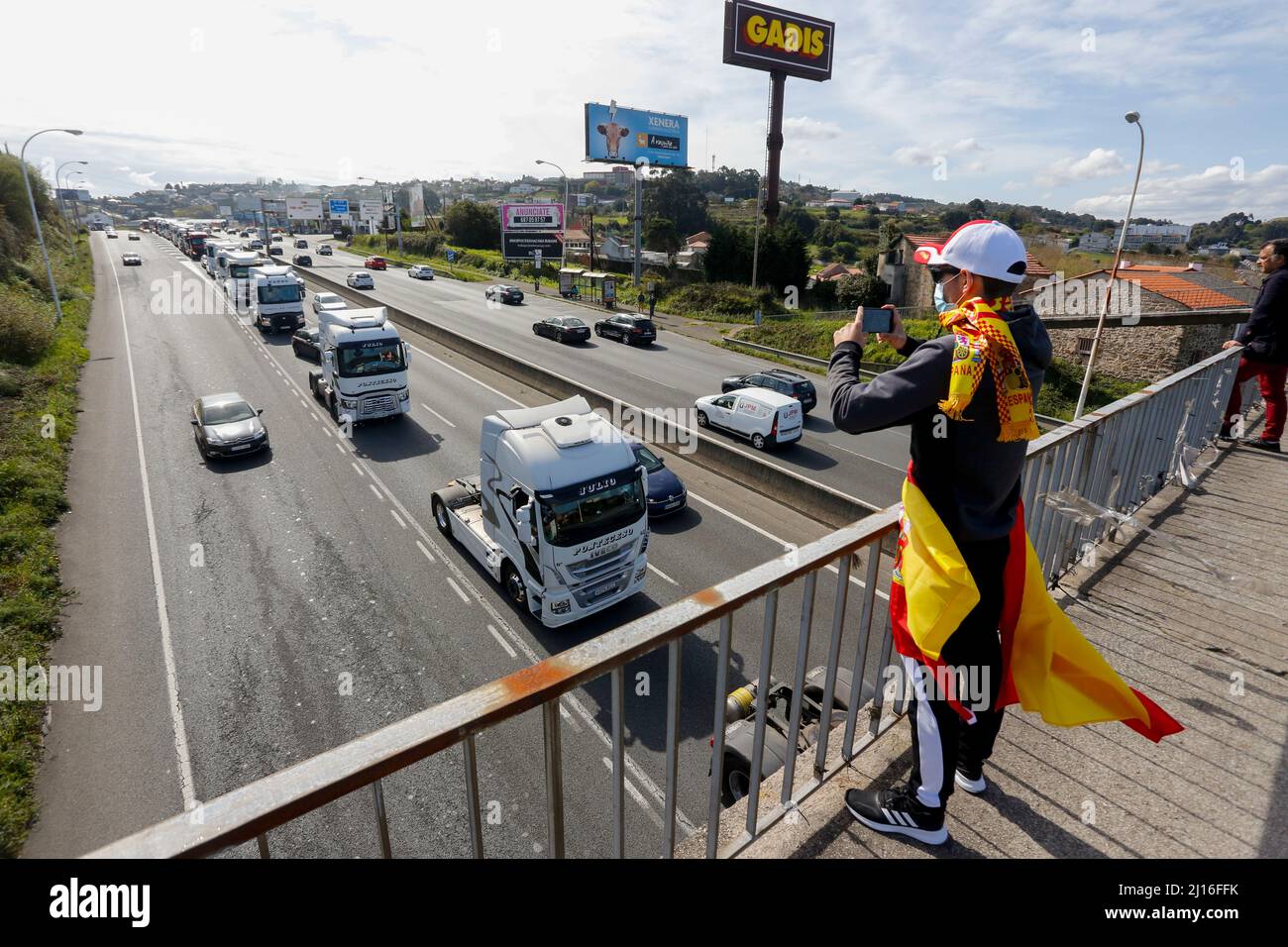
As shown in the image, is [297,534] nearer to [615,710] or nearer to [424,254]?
[615,710]


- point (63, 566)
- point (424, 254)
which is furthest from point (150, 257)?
point (63, 566)

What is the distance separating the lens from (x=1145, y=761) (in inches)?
129

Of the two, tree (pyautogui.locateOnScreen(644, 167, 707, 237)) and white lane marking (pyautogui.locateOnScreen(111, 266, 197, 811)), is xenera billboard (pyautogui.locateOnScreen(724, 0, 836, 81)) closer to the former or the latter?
white lane marking (pyautogui.locateOnScreen(111, 266, 197, 811))

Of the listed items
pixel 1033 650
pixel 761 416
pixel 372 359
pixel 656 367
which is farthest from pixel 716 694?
pixel 656 367

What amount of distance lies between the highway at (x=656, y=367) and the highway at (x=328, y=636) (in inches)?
148

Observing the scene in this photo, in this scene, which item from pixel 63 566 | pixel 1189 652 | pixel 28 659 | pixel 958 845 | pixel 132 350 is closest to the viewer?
pixel 958 845

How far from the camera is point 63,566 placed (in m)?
12.6

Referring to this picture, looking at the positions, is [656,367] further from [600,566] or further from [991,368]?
[991,368]

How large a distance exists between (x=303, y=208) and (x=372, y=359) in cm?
13684

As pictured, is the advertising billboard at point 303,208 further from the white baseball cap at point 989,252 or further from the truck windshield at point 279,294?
the white baseball cap at point 989,252

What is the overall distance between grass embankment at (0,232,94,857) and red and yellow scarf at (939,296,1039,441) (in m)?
10.1

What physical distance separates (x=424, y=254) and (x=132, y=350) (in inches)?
2457

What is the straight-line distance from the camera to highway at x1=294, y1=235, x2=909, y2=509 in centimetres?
1952
